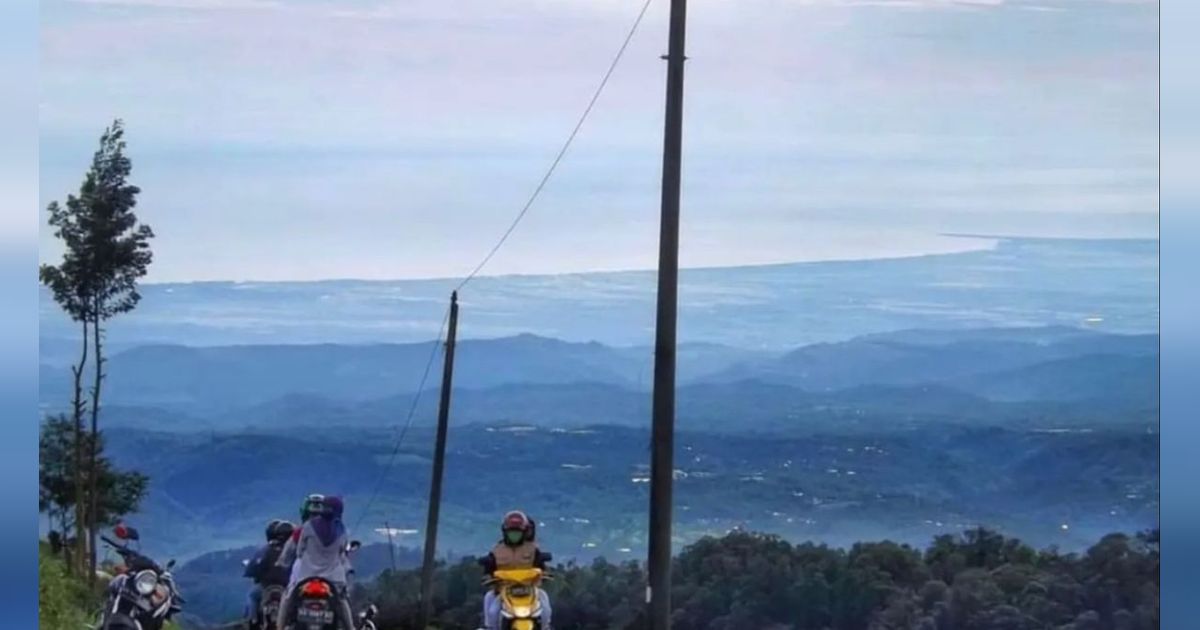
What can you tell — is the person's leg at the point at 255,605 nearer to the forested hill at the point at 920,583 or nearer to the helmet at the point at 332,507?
the helmet at the point at 332,507

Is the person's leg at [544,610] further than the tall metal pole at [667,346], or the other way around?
the tall metal pole at [667,346]

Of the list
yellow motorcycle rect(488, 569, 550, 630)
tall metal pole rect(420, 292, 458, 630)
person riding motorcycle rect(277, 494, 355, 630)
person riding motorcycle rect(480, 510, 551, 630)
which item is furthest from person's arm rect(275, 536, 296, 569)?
tall metal pole rect(420, 292, 458, 630)

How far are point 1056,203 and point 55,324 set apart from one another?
7.97 meters

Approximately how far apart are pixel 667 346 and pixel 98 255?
186 inches

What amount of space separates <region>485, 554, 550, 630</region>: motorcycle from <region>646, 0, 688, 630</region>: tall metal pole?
1.20 m

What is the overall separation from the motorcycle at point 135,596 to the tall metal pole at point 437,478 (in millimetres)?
3108

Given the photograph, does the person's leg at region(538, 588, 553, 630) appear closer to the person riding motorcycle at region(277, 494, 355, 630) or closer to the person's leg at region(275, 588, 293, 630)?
the person riding motorcycle at region(277, 494, 355, 630)

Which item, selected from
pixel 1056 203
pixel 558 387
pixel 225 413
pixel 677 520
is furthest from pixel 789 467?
pixel 225 413

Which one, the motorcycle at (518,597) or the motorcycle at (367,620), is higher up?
the motorcycle at (518,597)

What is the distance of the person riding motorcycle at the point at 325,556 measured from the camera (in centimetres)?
1248

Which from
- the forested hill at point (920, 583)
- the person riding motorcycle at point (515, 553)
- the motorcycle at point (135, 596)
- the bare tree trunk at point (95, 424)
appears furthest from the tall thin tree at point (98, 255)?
the person riding motorcycle at point (515, 553)

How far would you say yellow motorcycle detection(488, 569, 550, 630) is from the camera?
12234mm

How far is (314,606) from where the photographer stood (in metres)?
12.4

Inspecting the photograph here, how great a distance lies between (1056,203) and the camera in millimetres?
15031
